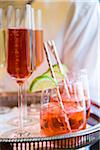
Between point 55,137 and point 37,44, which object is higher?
point 37,44

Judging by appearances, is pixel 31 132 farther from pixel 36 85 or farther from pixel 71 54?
pixel 71 54

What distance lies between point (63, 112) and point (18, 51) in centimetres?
20

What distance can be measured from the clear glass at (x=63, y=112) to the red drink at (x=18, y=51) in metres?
0.10

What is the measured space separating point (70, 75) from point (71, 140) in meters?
0.20

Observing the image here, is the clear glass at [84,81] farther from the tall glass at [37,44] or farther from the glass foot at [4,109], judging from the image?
the glass foot at [4,109]

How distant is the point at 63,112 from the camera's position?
0.79 metres

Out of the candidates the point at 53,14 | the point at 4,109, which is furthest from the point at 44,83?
the point at 53,14

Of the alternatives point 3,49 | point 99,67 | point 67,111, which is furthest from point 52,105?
point 99,67

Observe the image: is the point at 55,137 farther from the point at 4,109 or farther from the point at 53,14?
the point at 53,14

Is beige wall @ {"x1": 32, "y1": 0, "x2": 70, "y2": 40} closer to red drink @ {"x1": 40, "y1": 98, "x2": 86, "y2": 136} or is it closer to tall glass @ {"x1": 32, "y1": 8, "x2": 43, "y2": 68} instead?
tall glass @ {"x1": 32, "y1": 8, "x2": 43, "y2": 68}

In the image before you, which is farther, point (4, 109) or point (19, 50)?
point (4, 109)

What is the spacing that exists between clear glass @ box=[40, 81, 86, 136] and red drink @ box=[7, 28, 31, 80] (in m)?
0.10

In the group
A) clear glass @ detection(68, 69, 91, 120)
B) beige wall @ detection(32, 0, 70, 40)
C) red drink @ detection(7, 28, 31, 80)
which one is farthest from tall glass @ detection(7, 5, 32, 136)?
beige wall @ detection(32, 0, 70, 40)

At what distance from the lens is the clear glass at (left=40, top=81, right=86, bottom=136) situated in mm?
790
